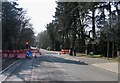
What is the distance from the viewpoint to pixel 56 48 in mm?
→ 134500

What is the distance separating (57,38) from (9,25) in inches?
2859

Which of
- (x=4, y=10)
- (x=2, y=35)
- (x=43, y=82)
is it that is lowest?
(x=43, y=82)

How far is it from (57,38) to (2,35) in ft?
246

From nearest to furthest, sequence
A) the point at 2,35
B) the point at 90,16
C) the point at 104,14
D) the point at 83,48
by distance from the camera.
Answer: the point at 104,14 → the point at 2,35 → the point at 90,16 → the point at 83,48

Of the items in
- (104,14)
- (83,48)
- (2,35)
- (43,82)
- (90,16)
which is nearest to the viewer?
(43,82)

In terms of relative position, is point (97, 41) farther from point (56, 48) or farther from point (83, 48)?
point (56, 48)

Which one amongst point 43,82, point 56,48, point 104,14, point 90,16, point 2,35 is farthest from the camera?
point 56,48

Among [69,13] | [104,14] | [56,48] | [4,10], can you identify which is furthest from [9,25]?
[56,48]

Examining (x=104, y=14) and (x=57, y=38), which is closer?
(x=104, y=14)

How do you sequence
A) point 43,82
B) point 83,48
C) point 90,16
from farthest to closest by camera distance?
point 83,48
point 90,16
point 43,82

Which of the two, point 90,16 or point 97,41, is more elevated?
point 90,16

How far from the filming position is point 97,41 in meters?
68.6

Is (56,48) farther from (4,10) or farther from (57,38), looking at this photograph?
(4,10)

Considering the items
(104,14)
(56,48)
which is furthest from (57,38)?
(104,14)
